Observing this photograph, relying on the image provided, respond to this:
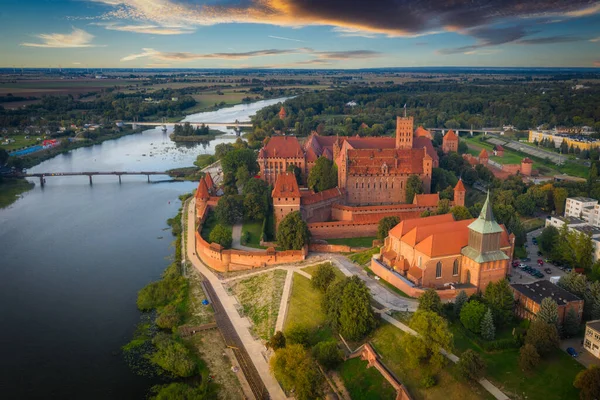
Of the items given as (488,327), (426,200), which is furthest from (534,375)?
(426,200)

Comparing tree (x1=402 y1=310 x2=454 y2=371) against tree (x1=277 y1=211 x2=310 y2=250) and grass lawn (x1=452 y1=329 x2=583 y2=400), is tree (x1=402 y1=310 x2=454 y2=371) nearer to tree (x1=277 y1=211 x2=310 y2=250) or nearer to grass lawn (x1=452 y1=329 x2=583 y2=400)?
grass lawn (x1=452 y1=329 x2=583 y2=400)

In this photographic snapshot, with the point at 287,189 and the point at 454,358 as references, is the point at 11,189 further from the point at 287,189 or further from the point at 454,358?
the point at 454,358

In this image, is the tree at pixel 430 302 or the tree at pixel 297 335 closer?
the tree at pixel 297 335

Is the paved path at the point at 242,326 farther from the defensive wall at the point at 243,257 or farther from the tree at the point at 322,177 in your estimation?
the tree at the point at 322,177

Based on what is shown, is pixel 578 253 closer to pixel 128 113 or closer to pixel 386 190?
pixel 386 190

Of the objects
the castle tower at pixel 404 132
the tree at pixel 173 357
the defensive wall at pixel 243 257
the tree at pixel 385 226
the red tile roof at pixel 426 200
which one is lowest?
the tree at pixel 173 357

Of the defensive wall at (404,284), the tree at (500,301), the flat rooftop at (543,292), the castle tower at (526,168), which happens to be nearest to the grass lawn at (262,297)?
the defensive wall at (404,284)

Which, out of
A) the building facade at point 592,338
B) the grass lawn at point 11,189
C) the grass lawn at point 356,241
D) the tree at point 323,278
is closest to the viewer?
the building facade at point 592,338

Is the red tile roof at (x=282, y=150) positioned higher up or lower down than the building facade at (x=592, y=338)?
higher up
